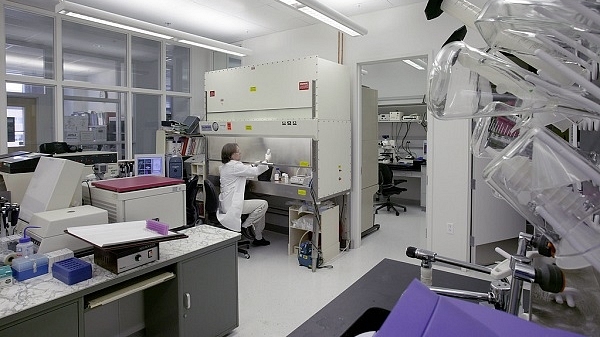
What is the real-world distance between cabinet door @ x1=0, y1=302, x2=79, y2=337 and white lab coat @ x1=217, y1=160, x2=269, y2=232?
101 inches

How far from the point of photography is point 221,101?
A: 15.7 ft

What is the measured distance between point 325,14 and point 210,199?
237cm

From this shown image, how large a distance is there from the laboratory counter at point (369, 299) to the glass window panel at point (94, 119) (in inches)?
193

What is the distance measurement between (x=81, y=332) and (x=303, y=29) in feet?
14.0

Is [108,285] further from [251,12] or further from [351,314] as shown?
[251,12]

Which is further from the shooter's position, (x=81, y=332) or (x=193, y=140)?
(x=193, y=140)

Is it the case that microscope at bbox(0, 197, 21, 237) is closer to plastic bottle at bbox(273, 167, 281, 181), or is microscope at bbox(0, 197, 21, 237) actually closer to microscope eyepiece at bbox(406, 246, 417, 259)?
microscope eyepiece at bbox(406, 246, 417, 259)

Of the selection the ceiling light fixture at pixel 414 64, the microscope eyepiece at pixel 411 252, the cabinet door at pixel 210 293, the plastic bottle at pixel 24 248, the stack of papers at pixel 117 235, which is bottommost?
the cabinet door at pixel 210 293

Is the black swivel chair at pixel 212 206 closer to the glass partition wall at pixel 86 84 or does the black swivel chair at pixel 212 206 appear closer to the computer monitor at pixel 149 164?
the computer monitor at pixel 149 164

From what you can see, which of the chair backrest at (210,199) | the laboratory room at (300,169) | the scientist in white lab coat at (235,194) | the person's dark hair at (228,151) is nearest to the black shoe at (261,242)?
the laboratory room at (300,169)

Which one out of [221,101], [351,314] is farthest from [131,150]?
[351,314]

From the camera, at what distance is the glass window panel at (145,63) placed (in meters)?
5.48

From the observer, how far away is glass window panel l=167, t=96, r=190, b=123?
6.00 m

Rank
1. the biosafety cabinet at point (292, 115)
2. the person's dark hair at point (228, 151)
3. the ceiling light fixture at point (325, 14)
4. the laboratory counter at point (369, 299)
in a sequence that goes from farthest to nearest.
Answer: the person's dark hair at point (228, 151), the biosafety cabinet at point (292, 115), the ceiling light fixture at point (325, 14), the laboratory counter at point (369, 299)
